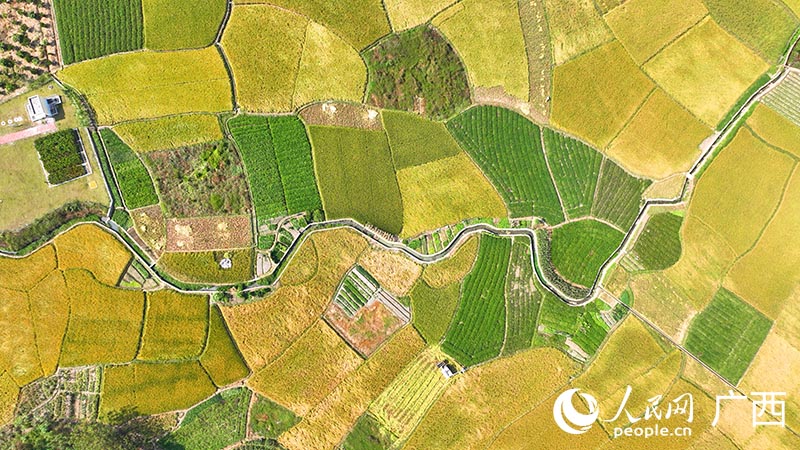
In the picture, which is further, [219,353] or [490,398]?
[490,398]

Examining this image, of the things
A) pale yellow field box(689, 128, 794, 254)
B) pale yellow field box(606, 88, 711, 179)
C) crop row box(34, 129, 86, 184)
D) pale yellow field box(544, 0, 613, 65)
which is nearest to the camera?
crop row box(34, 129, 86, 184)

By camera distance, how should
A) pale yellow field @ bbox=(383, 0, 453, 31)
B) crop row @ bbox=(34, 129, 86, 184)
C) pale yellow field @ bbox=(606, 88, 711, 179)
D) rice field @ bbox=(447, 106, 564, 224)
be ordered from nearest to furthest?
crop row @ bbox=(34, 129, 86, 184) → pale yellow field @ bbox=(383, 0, 453, 31) → rice field @ bbox=(447, 106, 564, 224) → pale yellow field @ bbox=(606, 88, 711, 179)

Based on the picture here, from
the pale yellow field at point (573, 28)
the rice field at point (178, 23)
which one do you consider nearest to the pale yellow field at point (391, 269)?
the pale yellow field at point (573, 28)

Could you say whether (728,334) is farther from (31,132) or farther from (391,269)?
(31,132)

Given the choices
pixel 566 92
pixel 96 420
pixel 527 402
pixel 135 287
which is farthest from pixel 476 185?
pixel 96 420

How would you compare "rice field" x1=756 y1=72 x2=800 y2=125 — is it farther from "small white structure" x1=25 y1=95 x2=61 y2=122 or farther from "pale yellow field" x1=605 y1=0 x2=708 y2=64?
"small white structure" x1=25 y1=95 x2=61 y2=122

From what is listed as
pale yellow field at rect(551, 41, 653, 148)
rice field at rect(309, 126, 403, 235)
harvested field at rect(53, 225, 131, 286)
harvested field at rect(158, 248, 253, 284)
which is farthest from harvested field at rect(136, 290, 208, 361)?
pale yellow field at rect(551, 41, 653, 148)

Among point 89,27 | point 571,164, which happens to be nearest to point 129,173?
point 89,27
